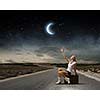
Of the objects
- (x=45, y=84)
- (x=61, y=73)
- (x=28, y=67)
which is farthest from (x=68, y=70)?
(x=28, y=67)

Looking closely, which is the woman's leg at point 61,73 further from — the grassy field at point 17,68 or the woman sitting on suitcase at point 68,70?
the grassy field at point 17,68

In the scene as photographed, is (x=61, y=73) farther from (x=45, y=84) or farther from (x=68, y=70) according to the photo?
(x=45, y=84)

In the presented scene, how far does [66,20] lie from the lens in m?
5.56

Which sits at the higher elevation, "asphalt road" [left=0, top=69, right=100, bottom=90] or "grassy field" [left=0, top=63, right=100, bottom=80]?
"grassy field" [left=0, top=63, right=100, bottom=80]

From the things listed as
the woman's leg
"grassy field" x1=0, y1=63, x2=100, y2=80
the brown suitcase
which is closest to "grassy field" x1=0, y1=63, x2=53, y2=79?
"grassy field" x1=0, y1=63, x2=100, y2=80

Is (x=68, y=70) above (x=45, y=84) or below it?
above

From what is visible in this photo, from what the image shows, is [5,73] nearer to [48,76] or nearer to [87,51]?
[48,76]

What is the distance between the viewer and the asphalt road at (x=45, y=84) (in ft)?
18.1

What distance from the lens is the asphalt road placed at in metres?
5.52

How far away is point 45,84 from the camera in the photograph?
219 inches

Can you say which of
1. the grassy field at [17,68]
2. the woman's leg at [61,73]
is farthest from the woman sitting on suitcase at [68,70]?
the grassy field at [17,68]

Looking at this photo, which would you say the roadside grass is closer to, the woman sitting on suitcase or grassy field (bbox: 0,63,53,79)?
grassy field (bbox: 0,63,53,79)
